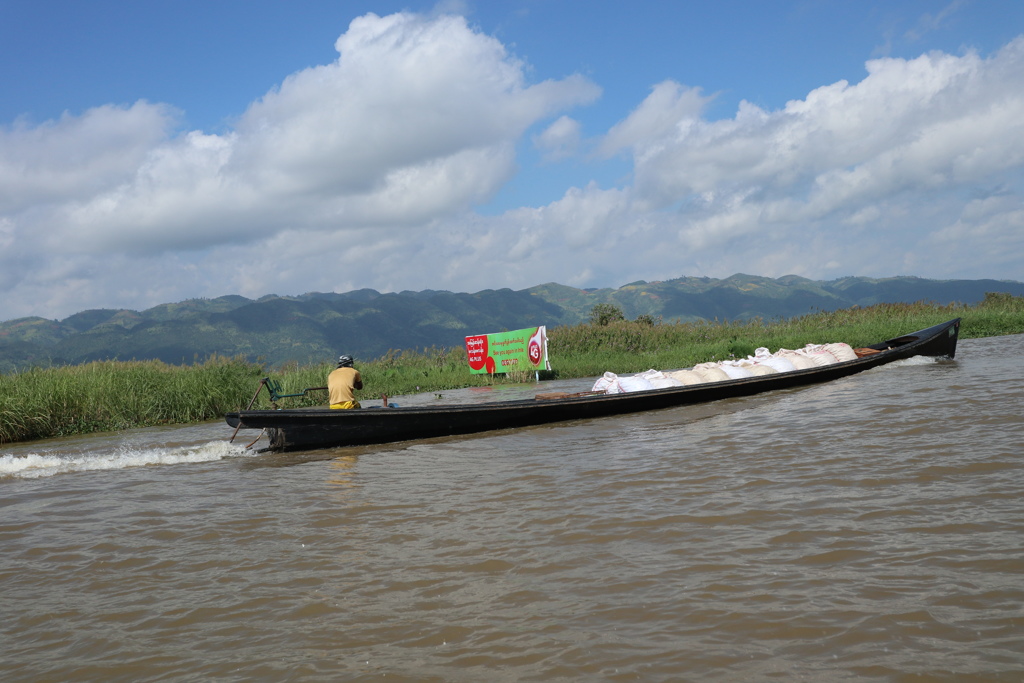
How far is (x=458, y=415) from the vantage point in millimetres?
8719

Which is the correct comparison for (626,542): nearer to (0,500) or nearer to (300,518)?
(300,518)

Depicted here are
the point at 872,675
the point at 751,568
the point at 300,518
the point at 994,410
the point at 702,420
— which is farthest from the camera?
the point at 702,420

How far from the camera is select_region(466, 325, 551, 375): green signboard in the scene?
18422 mm

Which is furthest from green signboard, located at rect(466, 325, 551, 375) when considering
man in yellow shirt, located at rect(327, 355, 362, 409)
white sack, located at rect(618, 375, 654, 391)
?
man in yellow shirt, located at rect(327, 355, 362, 409)

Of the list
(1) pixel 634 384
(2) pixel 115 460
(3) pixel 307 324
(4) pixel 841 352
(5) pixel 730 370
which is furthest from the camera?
(3) pixel 307 324

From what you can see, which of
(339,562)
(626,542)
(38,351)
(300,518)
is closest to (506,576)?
(626,542)

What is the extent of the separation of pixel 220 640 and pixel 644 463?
3991 mm

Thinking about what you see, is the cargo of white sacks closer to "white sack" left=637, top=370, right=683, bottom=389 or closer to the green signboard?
"white sack" left=637, top=370, right=683, bottom=389

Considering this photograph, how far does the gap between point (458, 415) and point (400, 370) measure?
10571 millimetres

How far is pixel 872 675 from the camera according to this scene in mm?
2463

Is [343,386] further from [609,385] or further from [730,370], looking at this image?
[730,370]

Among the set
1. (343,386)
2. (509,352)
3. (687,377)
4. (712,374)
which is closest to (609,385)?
(687,377)

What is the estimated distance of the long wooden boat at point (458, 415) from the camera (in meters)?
8.13

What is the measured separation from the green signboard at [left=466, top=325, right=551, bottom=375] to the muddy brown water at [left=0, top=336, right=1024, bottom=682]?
36.3ft
